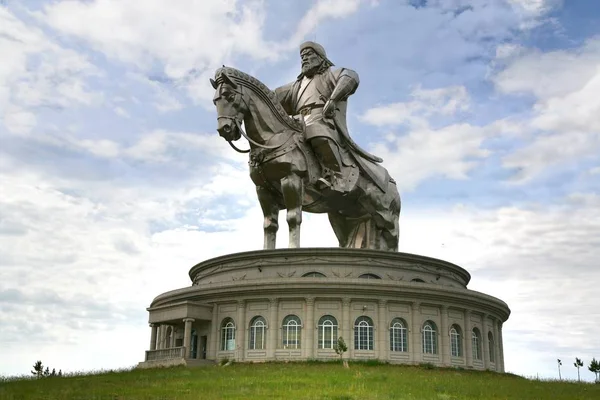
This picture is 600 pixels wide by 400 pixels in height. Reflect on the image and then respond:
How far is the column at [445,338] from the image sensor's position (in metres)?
31.7

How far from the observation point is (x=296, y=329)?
30.6m

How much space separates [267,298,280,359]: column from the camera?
30.2 meters

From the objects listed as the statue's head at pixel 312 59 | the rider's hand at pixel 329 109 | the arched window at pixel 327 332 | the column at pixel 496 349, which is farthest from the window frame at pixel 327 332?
the statue's head at pixel 312 59

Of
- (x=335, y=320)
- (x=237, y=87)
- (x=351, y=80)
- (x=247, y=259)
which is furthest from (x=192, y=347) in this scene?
(x=351, y=80)

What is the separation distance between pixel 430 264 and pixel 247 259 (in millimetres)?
9485

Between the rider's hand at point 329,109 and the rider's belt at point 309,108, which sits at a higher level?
the rider's belt at point 309,108

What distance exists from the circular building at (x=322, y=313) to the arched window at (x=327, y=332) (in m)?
0.04

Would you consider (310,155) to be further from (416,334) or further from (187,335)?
(187,335)

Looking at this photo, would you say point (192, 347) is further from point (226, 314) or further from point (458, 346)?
point (458, 346)

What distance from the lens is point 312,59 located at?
34781 mm

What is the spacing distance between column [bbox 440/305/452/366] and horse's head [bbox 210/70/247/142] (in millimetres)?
12952

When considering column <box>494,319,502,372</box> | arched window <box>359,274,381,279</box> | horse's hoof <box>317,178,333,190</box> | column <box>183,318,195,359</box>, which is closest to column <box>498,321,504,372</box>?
column <box>494,319,502,372</box>

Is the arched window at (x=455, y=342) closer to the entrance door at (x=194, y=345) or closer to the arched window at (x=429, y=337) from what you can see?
the arched window at (x=429, y=337)

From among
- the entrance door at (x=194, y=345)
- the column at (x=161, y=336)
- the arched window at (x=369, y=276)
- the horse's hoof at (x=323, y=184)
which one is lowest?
the entrance door at (x=194, y=345)
